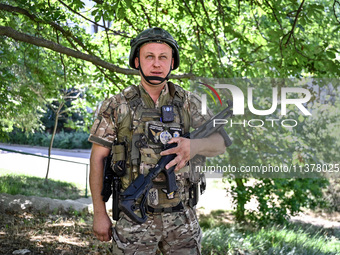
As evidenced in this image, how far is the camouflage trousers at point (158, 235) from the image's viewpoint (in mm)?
2395

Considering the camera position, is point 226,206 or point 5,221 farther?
point 226,206

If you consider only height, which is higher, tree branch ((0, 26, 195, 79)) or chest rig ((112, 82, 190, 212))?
tree branch ((0, 26, 195, 79))

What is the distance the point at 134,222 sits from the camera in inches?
94.8

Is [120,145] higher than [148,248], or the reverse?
[120,145]

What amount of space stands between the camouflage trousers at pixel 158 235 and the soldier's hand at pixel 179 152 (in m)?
0.32

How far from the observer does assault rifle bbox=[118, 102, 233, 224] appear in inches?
91.2

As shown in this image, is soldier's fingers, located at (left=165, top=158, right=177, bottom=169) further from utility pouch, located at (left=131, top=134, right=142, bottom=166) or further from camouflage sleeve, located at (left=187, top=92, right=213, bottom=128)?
camouflage sleeve, located at (left=187, top=92, right=213, bottom=128)

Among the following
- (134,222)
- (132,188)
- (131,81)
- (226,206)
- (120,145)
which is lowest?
(226,206)

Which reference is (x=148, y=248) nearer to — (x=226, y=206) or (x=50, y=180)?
(x=50, y=180)

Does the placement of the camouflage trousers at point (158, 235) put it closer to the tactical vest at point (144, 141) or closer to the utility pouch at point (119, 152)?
the tactical vest at point (144, 141)

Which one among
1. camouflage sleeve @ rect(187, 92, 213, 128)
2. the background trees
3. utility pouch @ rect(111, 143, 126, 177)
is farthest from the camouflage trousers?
the background trees

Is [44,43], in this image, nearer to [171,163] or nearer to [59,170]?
[171,163]

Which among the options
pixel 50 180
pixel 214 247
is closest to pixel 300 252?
pixel 214 247

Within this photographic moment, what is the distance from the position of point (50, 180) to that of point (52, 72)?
376cm
